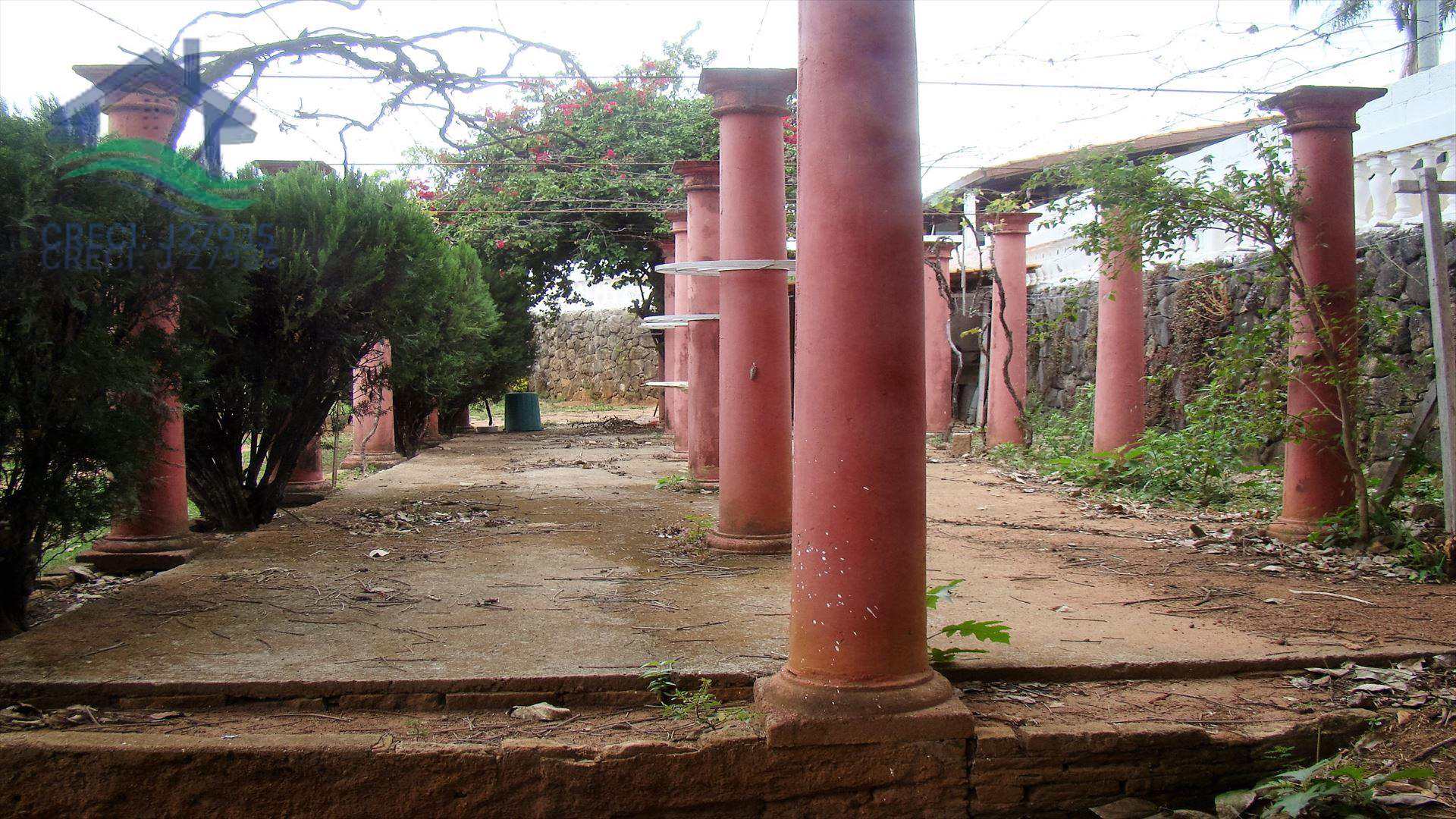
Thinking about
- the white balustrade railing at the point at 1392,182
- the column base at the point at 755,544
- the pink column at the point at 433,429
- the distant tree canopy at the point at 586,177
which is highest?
the distant tree canopy at the point at 586,177

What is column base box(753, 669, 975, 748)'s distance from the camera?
2.98 meters

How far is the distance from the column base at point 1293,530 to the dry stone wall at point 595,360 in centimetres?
2052

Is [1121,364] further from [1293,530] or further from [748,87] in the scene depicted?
[748,87]

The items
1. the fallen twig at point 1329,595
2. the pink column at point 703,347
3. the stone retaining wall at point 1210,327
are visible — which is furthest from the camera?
the pink column at point 703,347

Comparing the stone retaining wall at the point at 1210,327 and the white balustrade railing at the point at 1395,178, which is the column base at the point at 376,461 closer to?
the stone retaining wall at the point at 1210,327

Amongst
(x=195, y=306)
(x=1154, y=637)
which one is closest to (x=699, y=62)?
(x=195, y=306)

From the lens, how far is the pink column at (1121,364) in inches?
346

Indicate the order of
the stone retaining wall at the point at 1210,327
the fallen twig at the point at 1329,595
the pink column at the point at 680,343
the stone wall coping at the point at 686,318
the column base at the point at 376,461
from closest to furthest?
the fallen twig at the point at 1329,595 < the stone retaining wall at the point at 1210,327 < the stone wall coping at the point at 686,318 < the column base at the point at 376,461 < the pink column at the point at 680,343

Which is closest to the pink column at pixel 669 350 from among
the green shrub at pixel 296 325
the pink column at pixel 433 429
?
the pink column at pixel 433 429

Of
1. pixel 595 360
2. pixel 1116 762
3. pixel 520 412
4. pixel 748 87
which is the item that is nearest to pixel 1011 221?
pixel 748 87

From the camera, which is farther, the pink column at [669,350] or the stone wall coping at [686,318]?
the pink column at [669,350]

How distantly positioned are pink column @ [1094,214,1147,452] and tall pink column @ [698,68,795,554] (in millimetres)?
4089

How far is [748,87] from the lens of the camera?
5.83 metres

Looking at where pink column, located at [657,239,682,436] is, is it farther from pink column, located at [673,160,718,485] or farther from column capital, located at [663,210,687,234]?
pink column, located at [673,160,718,485]
